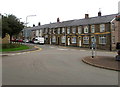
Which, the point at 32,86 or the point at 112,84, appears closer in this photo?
the point at 32,86

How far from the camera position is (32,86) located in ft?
18.5

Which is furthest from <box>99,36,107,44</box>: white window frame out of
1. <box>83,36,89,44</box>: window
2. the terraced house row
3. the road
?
the road

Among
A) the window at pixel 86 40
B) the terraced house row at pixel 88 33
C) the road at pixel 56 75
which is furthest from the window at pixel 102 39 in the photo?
the road at pixel 56 75

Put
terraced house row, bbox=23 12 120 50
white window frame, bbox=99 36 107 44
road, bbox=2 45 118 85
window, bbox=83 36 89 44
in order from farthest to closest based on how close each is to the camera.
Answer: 1. window, bbox=83 36 89 44
2. white window frame, bbox=99 36 107 44
3. terraced house row, bbox=23 12 120 50
4. road, bbox=2 45 118 85

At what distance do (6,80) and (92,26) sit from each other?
97.2 ft

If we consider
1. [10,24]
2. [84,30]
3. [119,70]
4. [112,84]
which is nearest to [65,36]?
[84,30]

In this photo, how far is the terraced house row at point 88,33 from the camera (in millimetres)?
29406

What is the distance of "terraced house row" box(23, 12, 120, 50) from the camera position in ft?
96.5

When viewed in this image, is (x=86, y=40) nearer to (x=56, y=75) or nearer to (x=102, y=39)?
(x=102, y=39)

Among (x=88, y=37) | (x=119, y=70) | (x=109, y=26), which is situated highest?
(x=109, y=26)

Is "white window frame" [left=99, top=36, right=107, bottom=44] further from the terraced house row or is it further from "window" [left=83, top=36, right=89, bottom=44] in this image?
"window" [left=83, top=36, right=89, bottom=44]

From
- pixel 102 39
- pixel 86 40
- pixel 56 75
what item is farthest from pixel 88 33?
pixel 56 75

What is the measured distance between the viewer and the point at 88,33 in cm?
3353

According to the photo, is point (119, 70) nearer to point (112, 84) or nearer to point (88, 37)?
point (112, 84)
